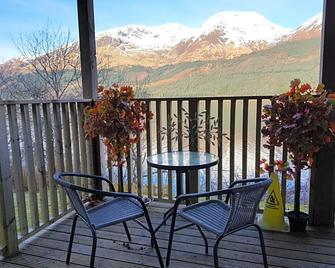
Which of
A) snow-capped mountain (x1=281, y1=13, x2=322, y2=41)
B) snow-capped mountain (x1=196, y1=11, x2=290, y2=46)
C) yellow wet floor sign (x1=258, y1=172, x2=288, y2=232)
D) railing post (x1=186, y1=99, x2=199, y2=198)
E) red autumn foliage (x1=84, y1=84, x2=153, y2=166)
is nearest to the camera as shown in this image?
yellow wet floor sign (x1=258, y1=172, x2=288, y2=232)

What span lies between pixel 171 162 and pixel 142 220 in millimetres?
836

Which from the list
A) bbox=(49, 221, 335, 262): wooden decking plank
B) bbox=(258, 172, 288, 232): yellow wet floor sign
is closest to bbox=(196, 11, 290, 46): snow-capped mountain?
Answer: bbox=(258, 172, 288, 232): yellow wet floor sign

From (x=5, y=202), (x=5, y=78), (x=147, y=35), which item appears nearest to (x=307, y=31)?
(x=147, y=35)

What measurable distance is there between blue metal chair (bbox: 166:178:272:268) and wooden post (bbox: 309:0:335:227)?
0.89 metres

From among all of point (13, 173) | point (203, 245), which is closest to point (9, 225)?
point (13, 173)

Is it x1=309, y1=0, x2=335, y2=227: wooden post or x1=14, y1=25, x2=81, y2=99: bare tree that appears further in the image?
x1=14, y1=25, x2=81, y2=99: bare tree

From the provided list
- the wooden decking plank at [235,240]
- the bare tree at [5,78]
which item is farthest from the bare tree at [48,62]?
the wooden decking plank at [235,240]

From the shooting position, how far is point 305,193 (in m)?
3.02

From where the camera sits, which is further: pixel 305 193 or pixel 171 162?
pixel 305 193

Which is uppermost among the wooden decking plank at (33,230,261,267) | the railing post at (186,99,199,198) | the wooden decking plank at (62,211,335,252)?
the railing post at (186,99,199,198)

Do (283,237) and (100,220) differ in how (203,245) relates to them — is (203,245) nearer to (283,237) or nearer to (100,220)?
(283,237)

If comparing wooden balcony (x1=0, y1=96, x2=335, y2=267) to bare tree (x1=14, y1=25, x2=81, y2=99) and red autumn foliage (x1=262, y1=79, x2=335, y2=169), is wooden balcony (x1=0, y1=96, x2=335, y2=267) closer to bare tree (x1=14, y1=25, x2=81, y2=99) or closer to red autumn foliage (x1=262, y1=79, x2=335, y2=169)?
red autumn foliage (x1=262, y1=79, x2=335, y2=169)

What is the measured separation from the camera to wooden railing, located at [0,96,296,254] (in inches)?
87.4

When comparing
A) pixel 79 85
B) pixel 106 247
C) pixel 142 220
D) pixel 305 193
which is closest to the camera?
pixel 106 247
